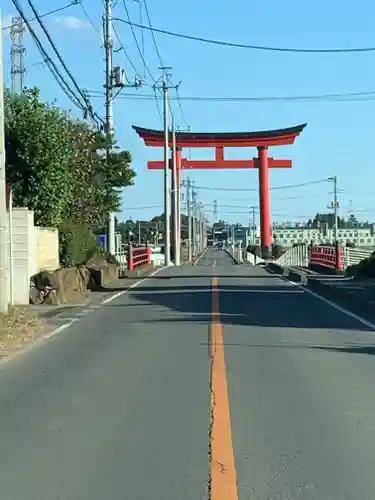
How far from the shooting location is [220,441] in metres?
8.07

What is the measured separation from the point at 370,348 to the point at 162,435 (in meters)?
7.40

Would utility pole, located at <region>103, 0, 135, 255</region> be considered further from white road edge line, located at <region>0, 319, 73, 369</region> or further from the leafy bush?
white road edge line, located at <region>0, 319, 73, 369</region>

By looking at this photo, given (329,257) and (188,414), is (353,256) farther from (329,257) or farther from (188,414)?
A: (188,414)

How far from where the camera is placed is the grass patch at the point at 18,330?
15.7 m

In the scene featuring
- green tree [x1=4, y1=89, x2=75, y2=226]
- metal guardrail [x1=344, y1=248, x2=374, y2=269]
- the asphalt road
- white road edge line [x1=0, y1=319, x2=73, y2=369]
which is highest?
green tree [x1=4, y1=89, x2=75, y2=226]

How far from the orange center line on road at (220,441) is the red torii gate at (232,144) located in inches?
2404

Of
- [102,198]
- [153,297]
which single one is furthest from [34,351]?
[102,198]

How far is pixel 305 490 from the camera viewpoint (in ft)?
21.4

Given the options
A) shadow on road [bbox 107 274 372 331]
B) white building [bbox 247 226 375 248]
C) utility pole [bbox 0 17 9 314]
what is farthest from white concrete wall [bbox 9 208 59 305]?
white building [bbox 247 226 375 248]

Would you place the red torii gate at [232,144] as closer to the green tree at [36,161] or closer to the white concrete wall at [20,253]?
the green tree at [36,161]

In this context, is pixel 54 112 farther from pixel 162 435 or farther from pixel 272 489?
pixel 272 489

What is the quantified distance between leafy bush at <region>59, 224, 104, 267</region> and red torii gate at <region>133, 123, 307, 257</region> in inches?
1570

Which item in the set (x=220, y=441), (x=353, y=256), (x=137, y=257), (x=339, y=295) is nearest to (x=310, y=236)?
(x=353, y=256)

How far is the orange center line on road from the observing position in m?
6.56
